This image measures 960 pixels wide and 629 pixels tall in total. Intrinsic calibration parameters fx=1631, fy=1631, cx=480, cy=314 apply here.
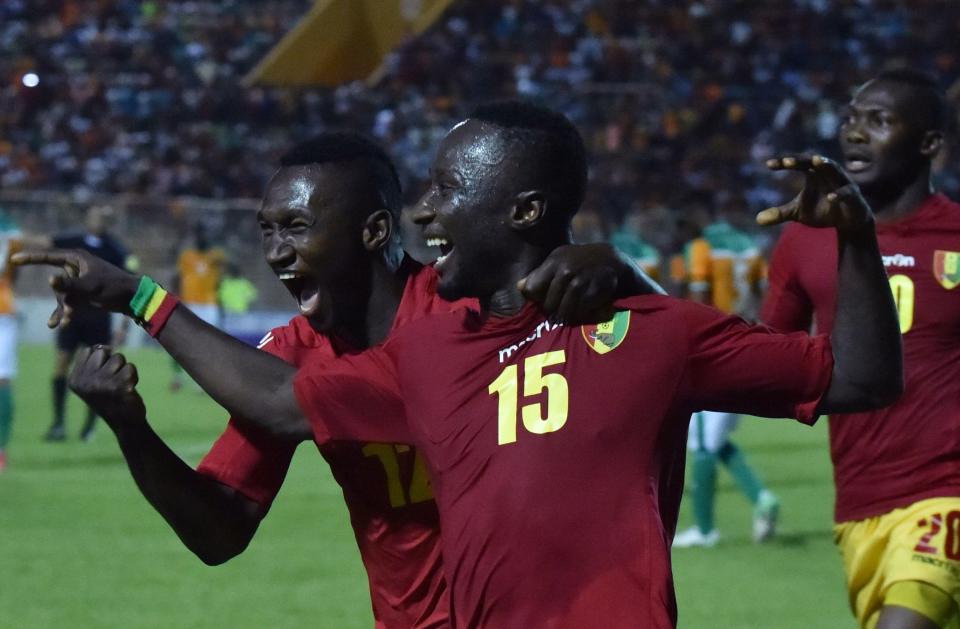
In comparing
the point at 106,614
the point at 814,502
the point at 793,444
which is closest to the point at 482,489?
the point at 106,614

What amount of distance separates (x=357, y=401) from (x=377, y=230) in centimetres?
76

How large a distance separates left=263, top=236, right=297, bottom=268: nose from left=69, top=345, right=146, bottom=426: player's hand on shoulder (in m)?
0.47

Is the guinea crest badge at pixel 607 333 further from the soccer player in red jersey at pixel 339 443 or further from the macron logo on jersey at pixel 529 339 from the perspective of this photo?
the soccer player in red jersey at pixel 339 443

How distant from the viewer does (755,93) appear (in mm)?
32500

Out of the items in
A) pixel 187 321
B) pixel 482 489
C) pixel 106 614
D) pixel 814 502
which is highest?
pixel 187 321

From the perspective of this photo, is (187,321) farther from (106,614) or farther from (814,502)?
(814,502)

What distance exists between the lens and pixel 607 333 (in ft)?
10.6

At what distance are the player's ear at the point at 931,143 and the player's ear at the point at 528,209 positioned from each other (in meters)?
2.96

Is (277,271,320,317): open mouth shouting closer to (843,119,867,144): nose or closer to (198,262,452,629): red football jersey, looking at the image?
(198,262,452,629): red football jersey

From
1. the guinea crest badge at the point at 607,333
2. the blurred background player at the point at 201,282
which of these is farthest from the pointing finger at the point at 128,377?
the blurred background player at the point at 201,282

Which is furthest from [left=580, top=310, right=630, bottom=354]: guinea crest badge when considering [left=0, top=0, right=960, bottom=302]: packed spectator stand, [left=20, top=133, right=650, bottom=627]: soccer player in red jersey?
[left=0, top=0, right=960, bottom=302]: packed spectator stand

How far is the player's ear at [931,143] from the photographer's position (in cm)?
591

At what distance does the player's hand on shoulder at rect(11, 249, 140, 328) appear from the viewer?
3.62 metres

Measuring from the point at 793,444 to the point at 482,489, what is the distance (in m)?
13.9
